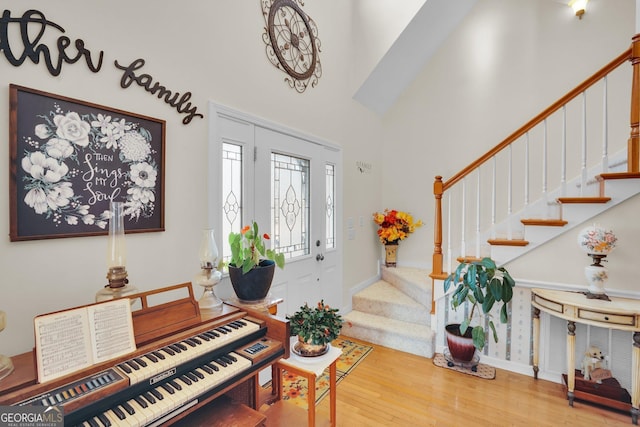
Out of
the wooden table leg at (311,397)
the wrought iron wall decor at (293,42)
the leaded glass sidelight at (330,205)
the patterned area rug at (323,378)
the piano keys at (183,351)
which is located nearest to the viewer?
the piano keys at (183,351)

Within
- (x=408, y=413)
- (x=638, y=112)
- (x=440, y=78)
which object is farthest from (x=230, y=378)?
(x=440, y=78)

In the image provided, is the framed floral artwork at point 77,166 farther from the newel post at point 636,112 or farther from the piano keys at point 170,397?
the newel post at point 636,112

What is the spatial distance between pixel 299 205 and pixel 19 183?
191 centimetres

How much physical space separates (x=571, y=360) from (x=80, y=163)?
3.39 m

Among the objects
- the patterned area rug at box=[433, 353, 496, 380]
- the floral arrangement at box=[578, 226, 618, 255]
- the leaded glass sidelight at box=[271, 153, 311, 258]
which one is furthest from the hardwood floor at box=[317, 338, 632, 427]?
the leaded glass sidelight at box=[271, 153, 311, 258]

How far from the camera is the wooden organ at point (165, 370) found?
2.71 ft

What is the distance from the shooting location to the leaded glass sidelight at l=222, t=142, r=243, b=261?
Result: 6.50 feet

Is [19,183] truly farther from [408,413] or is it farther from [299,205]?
[408,413]

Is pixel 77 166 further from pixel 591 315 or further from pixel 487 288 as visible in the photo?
pixel 591 315

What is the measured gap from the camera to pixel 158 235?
1564 mm

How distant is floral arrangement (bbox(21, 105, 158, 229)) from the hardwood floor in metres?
1.89

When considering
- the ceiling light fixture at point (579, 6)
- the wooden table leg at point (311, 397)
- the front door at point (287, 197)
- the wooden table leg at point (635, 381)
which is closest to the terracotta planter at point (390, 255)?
the front door at point (287, 197)

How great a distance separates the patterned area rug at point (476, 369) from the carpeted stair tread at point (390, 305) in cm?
43

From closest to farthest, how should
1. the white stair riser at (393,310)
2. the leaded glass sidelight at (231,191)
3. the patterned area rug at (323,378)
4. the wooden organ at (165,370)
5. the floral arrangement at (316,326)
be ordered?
the wooden organ at (165,370) → the floral arrangement at (316,326) → the leaded glass sidelight at (231,191) → the patterned area rug at (323,378) → the white stair riser at (393,310)
